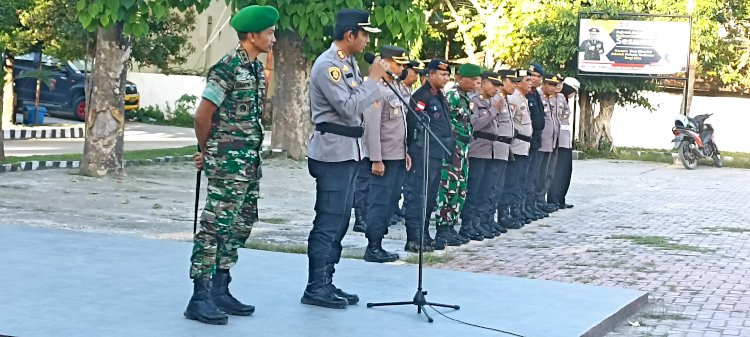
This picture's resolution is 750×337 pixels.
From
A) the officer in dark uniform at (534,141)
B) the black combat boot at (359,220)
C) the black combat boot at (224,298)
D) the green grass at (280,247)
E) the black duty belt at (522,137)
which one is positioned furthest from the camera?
the officer in dark uniform at (534,141)

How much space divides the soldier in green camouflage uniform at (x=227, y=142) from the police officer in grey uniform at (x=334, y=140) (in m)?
0.75

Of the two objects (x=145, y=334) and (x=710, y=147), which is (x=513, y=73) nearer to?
(x=145, y=334)

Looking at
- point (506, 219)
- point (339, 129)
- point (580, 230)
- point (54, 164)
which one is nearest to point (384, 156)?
point (339, 129)

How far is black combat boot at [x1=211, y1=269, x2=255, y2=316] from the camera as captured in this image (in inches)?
305

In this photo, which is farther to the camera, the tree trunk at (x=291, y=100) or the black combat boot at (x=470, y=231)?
the tree trunk at (x=291, y=100)

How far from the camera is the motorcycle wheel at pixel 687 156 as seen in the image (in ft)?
87.1

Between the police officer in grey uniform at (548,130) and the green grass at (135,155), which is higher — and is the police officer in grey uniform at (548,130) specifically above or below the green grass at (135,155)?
above

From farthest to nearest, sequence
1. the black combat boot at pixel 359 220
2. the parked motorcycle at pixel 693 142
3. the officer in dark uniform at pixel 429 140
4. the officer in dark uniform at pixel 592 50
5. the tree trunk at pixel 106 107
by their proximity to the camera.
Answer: the officer in dark uniform at pixel 592 50 < the parked motorcycle at pixel 693 142 < the tree trunk at pixel 106 107 < the black combat boot at pixel 359 220 < the officer in dark uniform at pixel 429 140

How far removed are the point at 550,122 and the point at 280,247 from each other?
16.6 ft

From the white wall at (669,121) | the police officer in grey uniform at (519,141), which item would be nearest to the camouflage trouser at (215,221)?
the police officer in grey uniform at (519,141)

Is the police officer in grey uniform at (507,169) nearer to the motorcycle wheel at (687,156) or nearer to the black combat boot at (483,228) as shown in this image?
the black combat boot at (483,228)

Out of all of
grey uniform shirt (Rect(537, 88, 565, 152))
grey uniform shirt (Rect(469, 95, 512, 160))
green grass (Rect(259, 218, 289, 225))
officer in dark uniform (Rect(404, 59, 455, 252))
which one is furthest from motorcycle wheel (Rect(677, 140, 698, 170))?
officer in dark uniform (Rect(404, 59, 455, 252))

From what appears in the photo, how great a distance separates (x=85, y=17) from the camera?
55.8 feet

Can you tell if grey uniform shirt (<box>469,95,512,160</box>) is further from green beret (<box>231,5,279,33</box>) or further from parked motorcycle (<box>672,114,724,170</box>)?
parked motorcycle (<box>672,114,724,170</box>)
